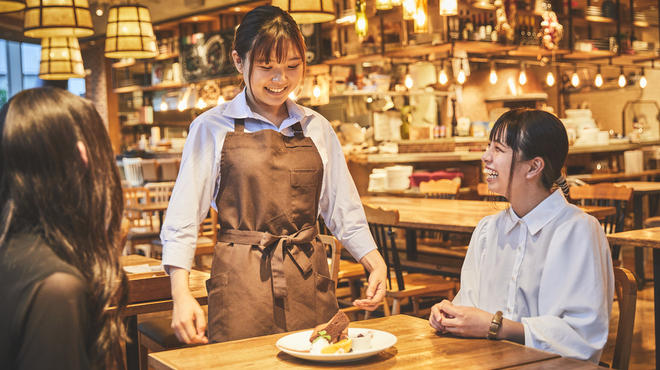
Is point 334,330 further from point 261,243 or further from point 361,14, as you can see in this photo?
point 361,14

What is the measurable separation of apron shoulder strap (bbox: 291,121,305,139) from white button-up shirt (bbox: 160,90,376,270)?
0.5 inches

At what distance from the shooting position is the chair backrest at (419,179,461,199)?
598 centimetres

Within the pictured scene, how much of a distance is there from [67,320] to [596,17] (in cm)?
1020

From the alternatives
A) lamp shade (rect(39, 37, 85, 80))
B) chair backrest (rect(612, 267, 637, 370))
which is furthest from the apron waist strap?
lamp shade (rect(39, 37, 85, 80))

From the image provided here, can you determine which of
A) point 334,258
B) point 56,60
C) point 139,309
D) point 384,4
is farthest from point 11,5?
point 384,4

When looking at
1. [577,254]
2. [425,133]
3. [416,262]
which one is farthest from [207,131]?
[425,133]

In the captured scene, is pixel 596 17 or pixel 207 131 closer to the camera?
pixel 207 131

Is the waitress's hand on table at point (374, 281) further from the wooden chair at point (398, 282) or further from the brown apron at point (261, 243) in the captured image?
the wooden chair at point (398, 282)

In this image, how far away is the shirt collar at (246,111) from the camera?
1.89 m

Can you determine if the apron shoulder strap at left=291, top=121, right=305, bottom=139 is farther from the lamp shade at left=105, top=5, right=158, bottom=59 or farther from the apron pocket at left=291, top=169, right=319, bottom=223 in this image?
the lamp shade at left=105, top=5, right=158, bottom=59

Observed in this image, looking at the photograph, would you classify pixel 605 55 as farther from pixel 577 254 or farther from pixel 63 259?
pixel 63 259

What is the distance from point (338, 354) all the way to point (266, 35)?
0.89 meters

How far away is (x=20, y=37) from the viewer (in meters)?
11.4

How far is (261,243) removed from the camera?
1.79m
